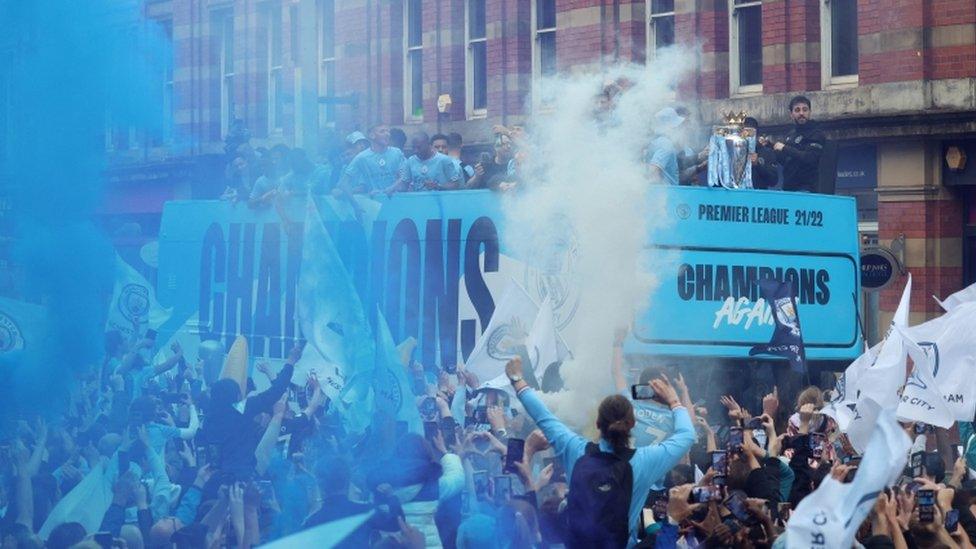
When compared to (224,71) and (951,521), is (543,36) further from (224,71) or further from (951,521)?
(951,521)

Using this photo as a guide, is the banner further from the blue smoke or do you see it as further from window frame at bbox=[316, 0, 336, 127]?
the blue smoke

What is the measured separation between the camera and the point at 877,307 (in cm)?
1870

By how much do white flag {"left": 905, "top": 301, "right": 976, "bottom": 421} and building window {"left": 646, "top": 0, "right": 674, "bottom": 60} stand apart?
10.4m

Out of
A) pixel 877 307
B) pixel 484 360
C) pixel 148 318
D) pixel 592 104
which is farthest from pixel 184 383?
pixel 877 307

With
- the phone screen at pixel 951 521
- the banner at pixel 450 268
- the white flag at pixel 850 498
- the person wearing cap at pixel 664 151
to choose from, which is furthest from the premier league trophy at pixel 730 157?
the white flag at pixel 850 498

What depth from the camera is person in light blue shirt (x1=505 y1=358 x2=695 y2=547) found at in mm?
7258

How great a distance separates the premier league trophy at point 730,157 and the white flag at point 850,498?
686cm

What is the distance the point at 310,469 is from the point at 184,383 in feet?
7.37

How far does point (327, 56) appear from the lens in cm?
1231

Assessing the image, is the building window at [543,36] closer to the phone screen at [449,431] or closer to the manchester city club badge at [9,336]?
the manchester city club badge at [9,336]

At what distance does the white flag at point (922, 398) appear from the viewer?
10.5 m

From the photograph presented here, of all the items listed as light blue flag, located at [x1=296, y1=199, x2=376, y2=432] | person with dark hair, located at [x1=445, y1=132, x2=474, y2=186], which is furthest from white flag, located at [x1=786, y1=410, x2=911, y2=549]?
person with dark hair, located at [x1=445, y1=132, x2=474, y2=186]

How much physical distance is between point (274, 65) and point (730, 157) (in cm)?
351

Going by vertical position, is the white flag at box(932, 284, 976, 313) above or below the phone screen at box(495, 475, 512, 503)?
above
